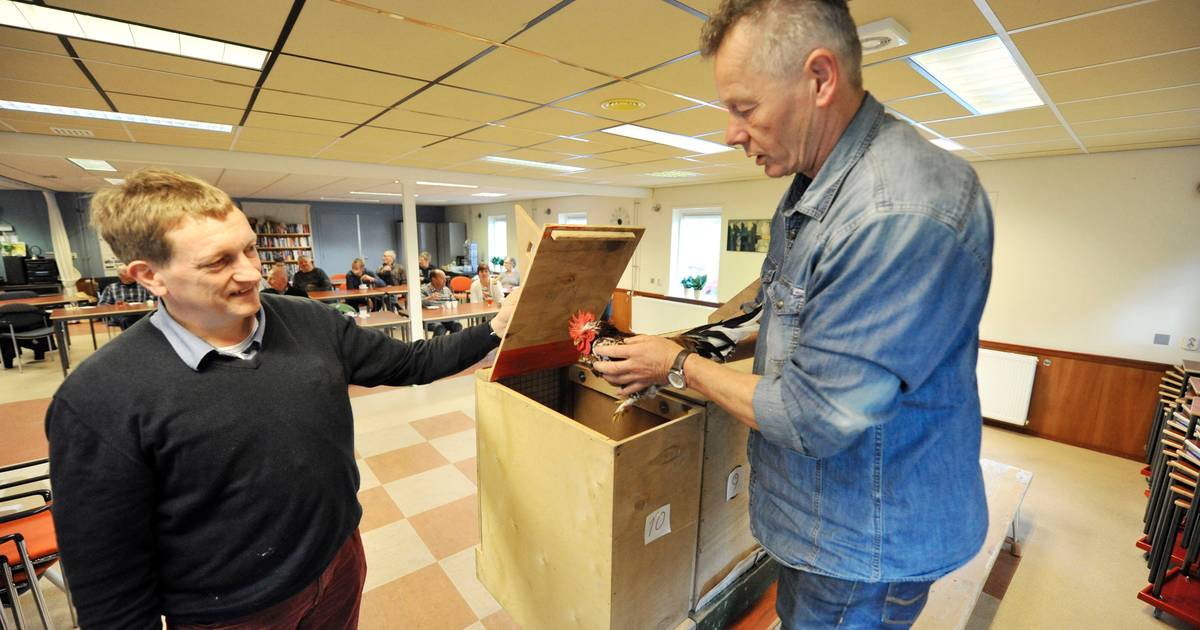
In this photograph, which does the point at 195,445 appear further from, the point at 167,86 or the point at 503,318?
the point at 167,86

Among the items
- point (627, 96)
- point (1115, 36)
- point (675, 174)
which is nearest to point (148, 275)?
point (627, 96)

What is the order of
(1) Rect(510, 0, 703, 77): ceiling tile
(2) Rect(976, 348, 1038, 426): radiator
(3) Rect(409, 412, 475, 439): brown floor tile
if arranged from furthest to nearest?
(2) Rect(976, 348, 1038, 426): radiator
(3) Rect(409, 412, 475, 439): brown floor tile
(1) Rect(510, 0, 703, 77): ceiling tile

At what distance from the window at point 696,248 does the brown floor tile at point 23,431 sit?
7.33 meters

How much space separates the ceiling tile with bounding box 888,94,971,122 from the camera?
8.81ft

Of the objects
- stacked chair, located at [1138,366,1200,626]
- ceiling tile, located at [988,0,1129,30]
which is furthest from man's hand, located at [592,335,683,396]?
stacked chair, located at [1138,366,1200,626]

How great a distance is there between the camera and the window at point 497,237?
12.7 metres

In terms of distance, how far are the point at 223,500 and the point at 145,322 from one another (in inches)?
16.1

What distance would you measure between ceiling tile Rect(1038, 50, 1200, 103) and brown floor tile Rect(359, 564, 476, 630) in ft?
12.7

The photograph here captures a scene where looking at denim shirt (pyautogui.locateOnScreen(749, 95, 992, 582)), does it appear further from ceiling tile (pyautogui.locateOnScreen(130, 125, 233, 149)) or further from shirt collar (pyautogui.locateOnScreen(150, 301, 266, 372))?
ceiling tile (pyautogui.locateOnScreen(130, 125, 233, 149))

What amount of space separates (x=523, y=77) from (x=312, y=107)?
5.17 ft

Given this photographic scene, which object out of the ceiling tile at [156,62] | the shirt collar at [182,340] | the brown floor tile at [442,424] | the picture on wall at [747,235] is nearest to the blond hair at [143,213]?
the shirt collar at [182,340]

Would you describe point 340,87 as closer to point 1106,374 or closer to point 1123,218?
point 1123,218

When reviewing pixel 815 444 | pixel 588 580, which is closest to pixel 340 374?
pixel 588 580

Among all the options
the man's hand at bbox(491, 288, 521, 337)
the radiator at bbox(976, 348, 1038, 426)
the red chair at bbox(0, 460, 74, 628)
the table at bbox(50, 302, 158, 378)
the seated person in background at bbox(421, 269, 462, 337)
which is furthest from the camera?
the seated person in background at bbox(421, 269, 462, 337)
